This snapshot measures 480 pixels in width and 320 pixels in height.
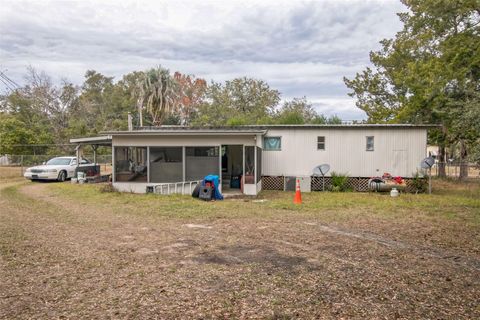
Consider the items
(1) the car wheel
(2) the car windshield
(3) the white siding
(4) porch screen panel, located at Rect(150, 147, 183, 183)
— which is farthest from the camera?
(2) the car windshield

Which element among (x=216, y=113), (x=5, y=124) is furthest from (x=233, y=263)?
(x=216, y=113)

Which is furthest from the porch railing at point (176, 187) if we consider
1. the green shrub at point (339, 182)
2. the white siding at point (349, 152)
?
the green shrub at point (339, 182)

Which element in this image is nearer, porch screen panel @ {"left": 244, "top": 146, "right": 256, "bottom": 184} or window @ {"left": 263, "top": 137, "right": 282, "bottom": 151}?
porch screen panel @ {"left": 244, "top": 146, "right": 256, "bottom": 184}

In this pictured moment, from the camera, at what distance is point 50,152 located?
90.8 ft

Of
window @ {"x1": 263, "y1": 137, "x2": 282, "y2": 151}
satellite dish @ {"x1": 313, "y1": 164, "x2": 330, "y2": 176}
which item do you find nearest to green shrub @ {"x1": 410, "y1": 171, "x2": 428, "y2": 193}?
satellite dish @ {"x1": 313, "y1": 164, "x2": 330, "y2": 176}

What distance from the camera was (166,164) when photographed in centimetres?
1333

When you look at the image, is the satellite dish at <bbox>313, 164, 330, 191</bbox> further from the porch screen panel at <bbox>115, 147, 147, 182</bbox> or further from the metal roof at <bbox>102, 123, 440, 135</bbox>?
the porch screen panel at <bbox>115, 147, 147, 182</bbox>

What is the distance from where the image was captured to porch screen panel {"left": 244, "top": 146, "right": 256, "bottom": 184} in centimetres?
1324

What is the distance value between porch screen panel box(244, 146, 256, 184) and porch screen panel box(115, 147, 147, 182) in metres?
3.95

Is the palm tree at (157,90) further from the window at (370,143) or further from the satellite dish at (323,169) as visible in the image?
the window at (370,143)

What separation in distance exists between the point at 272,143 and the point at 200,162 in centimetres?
387

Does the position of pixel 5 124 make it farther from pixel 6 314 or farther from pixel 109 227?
pixel 6 314

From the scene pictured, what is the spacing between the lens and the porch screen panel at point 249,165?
13.2 meters

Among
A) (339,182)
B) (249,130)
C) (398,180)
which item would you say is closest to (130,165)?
(249,130)
